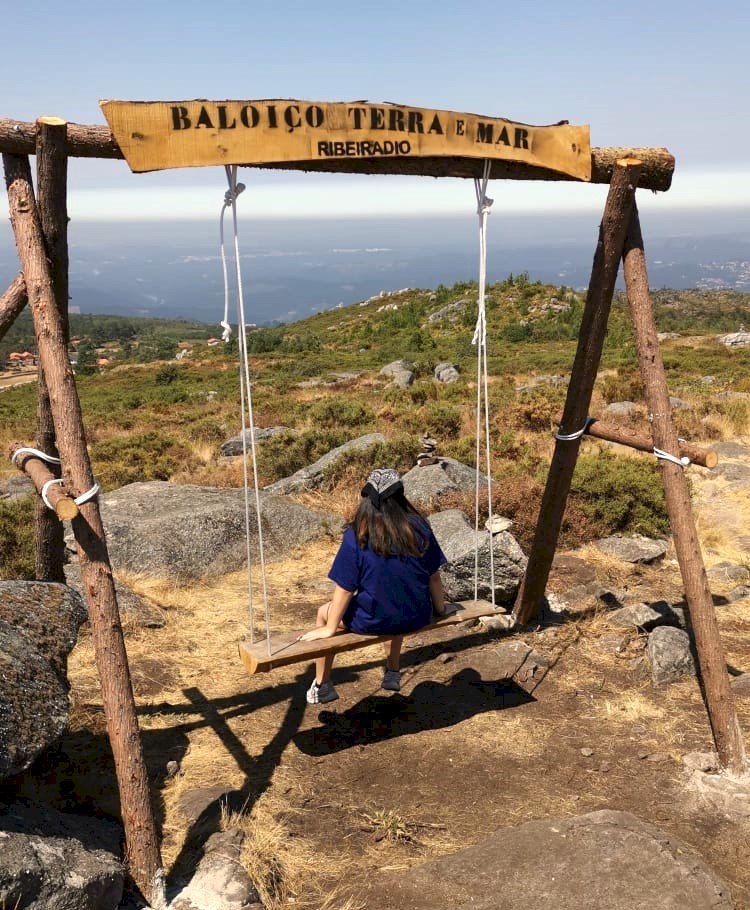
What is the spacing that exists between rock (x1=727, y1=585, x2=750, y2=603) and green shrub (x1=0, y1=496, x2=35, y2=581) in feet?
22.1

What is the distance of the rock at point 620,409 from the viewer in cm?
1461

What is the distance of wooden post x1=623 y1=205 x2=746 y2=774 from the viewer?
181 inches

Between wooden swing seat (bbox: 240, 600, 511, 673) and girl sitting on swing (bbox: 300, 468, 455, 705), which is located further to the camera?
girl sitting on swing (bbox: 300, 468, 455, 705)

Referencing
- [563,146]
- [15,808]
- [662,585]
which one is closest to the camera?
[15,808]

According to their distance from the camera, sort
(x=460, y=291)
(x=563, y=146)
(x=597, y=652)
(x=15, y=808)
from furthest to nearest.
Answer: (x=460, y=291)
(x=597, y=652)
(x=563, y=146)
(x=15, y=808)

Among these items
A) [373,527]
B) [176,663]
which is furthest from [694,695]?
[176,663]

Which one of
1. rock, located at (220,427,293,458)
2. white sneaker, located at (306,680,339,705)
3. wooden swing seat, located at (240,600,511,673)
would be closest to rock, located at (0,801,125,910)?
wooden swing seat, located at (240,600,511,673)

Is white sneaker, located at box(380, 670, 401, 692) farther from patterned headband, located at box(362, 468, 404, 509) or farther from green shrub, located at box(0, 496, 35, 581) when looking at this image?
green shrub, located at box(0, 496, 35, 581)

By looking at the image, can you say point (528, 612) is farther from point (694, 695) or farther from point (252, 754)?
point (252, 754)

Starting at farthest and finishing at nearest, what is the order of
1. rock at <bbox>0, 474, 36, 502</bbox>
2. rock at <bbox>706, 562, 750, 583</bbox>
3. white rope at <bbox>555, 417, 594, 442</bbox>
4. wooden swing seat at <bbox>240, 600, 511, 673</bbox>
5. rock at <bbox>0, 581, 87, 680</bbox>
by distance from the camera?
1. rock at <bbox>0, 474, 36, 502</bbox>
2. rock at <bbox>706, 562, 750, 583</bbox>
3. white rope at <bbox>555, 417, 594, 442</bbox>
4. wooden swing seat at <bbox>240, 600, 511, 673</bbox>
5. rock at <bbox>0, 581, 87, 680</bbox>

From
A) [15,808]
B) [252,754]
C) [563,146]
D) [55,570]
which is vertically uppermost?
[563,146]

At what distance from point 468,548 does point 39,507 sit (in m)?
3.56

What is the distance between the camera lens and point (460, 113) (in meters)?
4.80

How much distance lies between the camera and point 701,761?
4.59 metres
